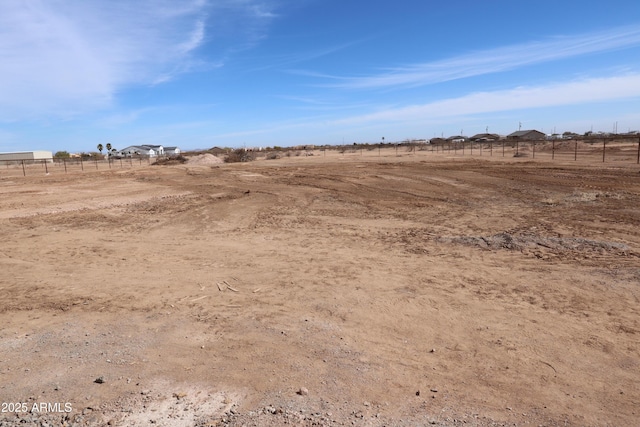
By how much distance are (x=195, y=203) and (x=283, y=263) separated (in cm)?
988

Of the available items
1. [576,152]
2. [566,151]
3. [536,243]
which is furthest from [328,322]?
[566,151]

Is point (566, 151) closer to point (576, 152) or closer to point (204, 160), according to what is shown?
point (576, 152)

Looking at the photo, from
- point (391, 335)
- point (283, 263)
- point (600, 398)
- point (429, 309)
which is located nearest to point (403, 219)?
point (283, 263)

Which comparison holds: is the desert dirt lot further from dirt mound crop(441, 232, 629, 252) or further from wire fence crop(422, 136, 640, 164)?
wire fence crop(422, 136, 640, 164)

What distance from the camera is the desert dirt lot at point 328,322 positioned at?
13.0 ft

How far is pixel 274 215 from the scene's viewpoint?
1438 centimetres

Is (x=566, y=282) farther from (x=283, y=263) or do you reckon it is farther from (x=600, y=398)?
(x=283, y=263)

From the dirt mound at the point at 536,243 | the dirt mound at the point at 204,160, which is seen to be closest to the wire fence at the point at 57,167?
the dirt mound at the point at 204,160

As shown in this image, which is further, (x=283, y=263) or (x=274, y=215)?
(x=274, y=215)

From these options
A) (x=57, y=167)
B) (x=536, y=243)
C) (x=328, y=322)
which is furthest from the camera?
(x=57, y=167)

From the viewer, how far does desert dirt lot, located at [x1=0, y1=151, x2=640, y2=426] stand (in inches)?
156

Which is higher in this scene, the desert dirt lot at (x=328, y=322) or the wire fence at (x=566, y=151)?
the wire fence at (x=566, y=151)

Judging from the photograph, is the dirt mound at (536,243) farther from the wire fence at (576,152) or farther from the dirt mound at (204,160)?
the dirt mound at (204,160)

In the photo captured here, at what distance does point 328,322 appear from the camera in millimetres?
5773
